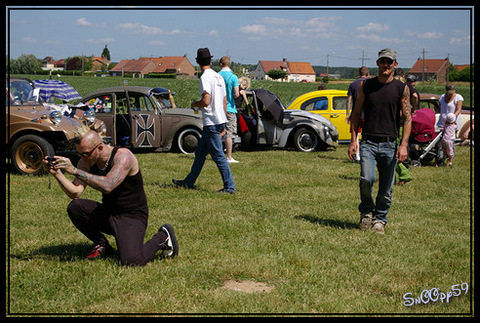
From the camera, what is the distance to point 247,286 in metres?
4.89

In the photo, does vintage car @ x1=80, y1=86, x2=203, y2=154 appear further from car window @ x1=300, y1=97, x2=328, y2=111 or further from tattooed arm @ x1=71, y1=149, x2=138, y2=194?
tattooed arm @ x1=71, y1=149, x2=138, y2=194

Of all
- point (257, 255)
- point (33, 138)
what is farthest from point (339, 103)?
point (257, 255)

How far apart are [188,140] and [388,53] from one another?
26.5 feet

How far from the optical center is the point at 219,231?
21.7 feet

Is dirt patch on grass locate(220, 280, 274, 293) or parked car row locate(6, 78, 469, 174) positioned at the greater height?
parked car row locate(6, 78, 469, 174)

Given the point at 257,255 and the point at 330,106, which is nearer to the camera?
the point at 257,255

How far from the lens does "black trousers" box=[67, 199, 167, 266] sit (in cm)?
525

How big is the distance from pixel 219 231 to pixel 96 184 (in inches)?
79.5

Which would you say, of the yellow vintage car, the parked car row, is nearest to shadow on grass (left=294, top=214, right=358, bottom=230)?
the parked car row

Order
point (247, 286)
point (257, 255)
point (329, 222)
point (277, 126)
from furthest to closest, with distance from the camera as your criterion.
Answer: point (277, 126), point (329, 222), point (257, 255), point (247, 286)

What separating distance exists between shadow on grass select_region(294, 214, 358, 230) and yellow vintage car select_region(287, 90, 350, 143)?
28.5ft

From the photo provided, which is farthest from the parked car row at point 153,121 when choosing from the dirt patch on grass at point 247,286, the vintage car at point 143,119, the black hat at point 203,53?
the dirt patch on grass at point 247,286

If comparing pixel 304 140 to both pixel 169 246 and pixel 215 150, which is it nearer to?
pixel 215 150

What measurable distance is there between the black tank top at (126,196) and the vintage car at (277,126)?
904 cm
